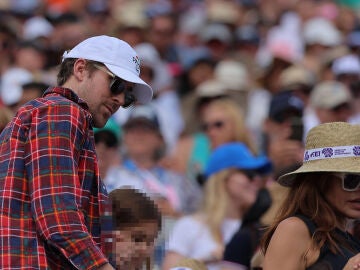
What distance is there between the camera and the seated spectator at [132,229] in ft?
13.5

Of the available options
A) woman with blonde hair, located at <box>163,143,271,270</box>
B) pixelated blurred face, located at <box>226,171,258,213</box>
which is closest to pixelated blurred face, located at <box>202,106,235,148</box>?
woman with blonde hair, located at <box>163,143,271,270</box>

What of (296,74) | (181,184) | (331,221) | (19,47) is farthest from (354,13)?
(331,221)

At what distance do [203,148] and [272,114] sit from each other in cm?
76

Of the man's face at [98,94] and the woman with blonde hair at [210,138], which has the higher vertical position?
the woman with blonde hair at [210,138]

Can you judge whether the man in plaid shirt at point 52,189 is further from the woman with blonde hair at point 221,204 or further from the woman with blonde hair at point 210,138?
the woman with blonde hair at point 210,138

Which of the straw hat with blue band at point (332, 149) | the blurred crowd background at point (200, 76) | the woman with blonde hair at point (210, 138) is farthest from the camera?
the woman with blonde hair at point (210, 138)

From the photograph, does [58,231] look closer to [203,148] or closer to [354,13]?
[203,148]

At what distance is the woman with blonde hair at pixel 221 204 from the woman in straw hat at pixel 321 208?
2.39 m

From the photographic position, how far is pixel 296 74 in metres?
10.8

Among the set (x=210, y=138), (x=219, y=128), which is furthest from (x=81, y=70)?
(x=210, y=138)

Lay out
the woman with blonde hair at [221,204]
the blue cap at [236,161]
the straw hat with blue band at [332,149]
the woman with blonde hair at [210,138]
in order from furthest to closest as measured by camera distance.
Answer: the woman with blonde hair at [210,138] < the blue cap at [236,161] < the woman with blonde hair at [221,204] < the straw hat with blue band at [332,149]

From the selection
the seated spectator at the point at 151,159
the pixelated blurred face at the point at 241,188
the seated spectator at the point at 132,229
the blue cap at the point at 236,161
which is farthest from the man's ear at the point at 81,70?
the seated spectator at the point at 151,159

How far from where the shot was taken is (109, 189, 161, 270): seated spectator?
4129 millimetres

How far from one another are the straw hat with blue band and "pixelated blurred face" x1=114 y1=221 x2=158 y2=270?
755 millimetres
